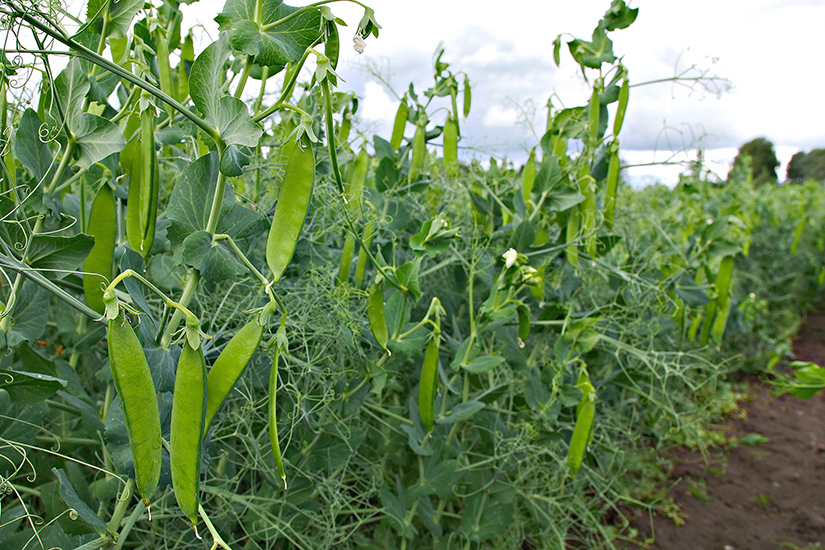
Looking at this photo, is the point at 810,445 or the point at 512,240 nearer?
the point at 512,240

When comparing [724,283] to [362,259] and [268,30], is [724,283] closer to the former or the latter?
[362,259]

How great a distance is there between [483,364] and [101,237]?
0.68 metres

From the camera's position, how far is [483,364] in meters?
1.07

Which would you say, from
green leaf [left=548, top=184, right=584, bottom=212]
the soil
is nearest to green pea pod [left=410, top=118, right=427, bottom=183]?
green leaf [left=548, top=184, right=584, bottom=212]

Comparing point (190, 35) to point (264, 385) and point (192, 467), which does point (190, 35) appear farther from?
point (192, 467)

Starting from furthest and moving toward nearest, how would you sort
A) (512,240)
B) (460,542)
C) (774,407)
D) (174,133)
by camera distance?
(774,407) < (460,542) < (512,240) < (174,133)

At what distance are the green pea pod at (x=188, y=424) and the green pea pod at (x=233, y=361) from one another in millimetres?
41

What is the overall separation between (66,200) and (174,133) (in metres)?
0.21

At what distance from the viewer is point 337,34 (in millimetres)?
600

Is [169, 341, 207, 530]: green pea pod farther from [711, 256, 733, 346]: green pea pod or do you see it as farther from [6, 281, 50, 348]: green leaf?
[711, 256, 733, 346]: green pea pod

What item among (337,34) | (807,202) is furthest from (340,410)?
(807,202)

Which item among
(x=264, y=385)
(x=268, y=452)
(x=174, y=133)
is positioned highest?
(x=174, y=133)

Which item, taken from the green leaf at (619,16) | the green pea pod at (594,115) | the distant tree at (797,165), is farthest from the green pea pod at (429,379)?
the distant tree at (797,165)

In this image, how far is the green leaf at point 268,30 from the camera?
1.95 feet
